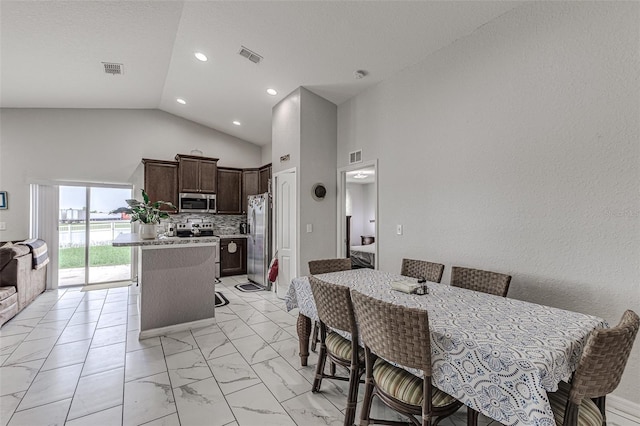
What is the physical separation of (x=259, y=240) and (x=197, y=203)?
169 centimetres

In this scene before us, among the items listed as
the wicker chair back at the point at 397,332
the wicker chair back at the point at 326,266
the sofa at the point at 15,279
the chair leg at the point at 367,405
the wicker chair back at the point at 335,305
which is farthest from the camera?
the sofa at the point at 15,279

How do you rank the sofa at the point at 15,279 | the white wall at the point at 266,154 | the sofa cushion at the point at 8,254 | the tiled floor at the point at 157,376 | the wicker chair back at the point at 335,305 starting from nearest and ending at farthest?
the wicker chair back at the point at 335,305 < the tiled floor at the point at 157,376 < the sofa at the point at 15,279 < the sofa cushion at the point at 8,254 < the white wall at the point at 266,154

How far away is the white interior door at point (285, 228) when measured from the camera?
175 inches

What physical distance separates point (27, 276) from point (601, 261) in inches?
264

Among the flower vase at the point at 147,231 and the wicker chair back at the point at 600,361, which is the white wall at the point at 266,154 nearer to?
the flower vase at the point at 147,231

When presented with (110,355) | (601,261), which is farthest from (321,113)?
(110,355)

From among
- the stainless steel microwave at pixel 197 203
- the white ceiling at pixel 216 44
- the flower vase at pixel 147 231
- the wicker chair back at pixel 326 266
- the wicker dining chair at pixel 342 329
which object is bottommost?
the wicker dining chair at pixel 342 329

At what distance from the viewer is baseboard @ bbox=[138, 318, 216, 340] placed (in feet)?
10.3

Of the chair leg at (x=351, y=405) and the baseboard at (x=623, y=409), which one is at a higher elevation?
the chair leg at (x=351, y=405)

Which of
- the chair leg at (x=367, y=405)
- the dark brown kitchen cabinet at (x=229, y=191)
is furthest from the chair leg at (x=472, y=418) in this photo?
the dark brown kitchen cabinet at (x=229, y=191)

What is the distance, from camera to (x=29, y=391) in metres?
2.19

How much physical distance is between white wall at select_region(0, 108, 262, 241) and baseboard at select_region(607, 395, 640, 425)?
7137 mm

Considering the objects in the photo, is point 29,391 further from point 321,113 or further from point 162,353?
point 321,113

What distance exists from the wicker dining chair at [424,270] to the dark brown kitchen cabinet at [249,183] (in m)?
4.37
